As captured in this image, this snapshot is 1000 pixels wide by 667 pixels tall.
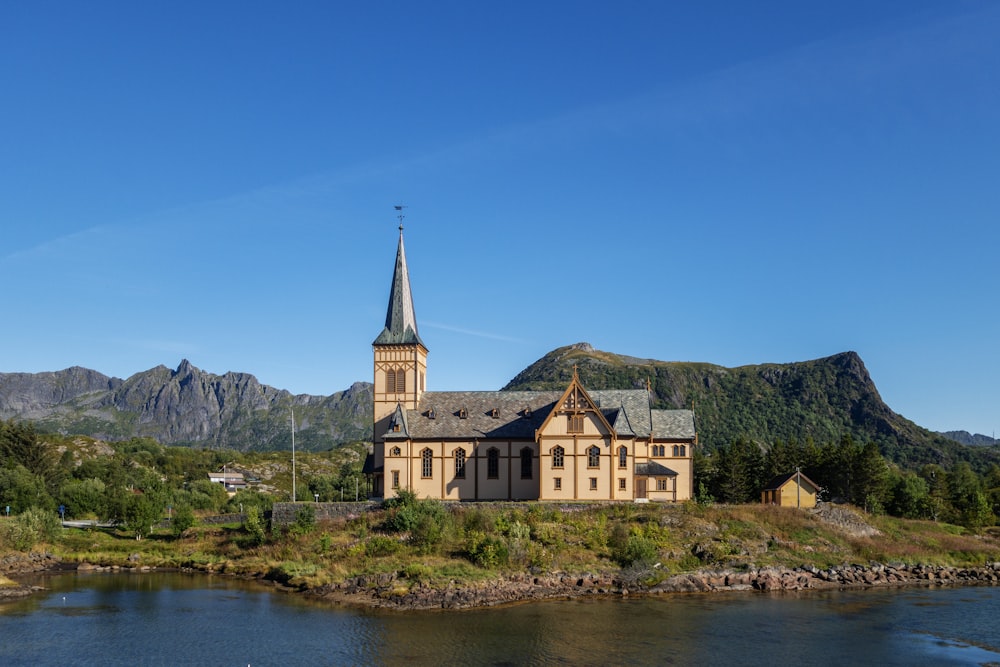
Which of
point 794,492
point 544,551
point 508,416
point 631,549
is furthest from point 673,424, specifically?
point 544,551

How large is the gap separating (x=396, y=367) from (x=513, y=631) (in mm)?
36468

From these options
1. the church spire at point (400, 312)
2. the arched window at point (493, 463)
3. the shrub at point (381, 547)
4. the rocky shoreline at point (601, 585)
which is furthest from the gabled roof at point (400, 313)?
the rocky shoreline at point (601, 585)

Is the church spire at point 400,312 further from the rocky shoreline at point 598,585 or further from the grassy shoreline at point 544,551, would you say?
the rocky shoreline at point 598,585

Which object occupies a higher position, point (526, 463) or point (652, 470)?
point (526, 463)

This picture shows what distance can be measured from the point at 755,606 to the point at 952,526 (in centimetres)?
3845

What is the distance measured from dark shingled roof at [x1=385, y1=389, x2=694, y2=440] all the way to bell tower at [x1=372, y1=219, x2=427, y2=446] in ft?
6.02

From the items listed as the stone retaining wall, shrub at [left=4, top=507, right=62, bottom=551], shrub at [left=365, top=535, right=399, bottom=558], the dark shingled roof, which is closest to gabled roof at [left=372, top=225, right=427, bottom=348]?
the dark shingled roof

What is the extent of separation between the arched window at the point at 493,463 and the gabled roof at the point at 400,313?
12.6 meters

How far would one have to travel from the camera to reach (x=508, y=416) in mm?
77812

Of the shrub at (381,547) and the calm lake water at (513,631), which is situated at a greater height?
the shrub at (381,547)

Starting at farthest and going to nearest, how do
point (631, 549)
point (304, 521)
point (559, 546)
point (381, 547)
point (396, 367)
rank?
point (396, 367) → point (304, 521) → point (381, 547) → point (559, 546) → point (631, 549)

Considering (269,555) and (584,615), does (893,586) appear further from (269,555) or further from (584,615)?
(269,555)

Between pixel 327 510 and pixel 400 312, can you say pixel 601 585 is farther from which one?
pixel 400 312

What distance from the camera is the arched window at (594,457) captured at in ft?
236
